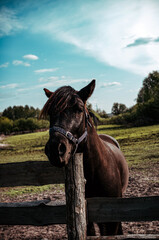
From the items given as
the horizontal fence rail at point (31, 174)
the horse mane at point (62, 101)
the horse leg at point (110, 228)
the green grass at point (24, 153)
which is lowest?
the green grass at point (24, 153)

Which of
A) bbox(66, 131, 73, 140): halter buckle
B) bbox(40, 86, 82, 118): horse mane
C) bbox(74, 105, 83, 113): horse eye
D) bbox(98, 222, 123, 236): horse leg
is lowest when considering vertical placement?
bbox(98, 222, 123, 236): horse leg

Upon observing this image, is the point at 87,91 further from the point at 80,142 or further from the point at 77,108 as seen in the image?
the point at 80,142

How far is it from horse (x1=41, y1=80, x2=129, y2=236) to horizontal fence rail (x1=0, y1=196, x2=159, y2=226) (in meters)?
0.36

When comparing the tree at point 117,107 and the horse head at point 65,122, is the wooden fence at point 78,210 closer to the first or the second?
the horse head at point 65,122

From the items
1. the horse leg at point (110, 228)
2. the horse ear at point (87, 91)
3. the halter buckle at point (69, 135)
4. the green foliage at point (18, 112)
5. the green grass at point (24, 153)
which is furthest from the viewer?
the green foliage at point (18, 112)

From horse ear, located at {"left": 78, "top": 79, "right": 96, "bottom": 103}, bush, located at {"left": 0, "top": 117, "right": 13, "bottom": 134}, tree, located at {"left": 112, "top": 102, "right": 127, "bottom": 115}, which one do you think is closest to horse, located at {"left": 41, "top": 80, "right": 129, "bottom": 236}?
horse ear, located at {"left": 78, "top": 79, "right": 96, "bottom": 103}

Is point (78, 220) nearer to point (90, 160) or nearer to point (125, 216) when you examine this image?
point (125, 216)

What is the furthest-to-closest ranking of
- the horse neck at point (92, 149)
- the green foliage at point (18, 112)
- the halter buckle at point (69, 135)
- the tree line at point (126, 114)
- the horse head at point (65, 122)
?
1. the green foliage at point (18, 112)
2. the tree line at point (126, 114)
3. the horse neck at point (92, 149)
4. the halter buckle at point (69, 135)
5. the horse head at point (65, 122)

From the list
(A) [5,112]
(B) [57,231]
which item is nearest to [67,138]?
(B) [57,231]

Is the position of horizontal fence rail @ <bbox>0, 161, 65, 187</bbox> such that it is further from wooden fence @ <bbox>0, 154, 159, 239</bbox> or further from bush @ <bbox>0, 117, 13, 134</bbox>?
bush @ <bbox>0, 117, 13, 134</bbox>

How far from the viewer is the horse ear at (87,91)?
2.47 m

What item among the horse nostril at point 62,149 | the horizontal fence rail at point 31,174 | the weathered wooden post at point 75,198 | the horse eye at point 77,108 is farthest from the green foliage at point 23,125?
the horse nostril at point 62,149

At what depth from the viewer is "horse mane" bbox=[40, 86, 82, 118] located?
223cm

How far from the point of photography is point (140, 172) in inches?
328
